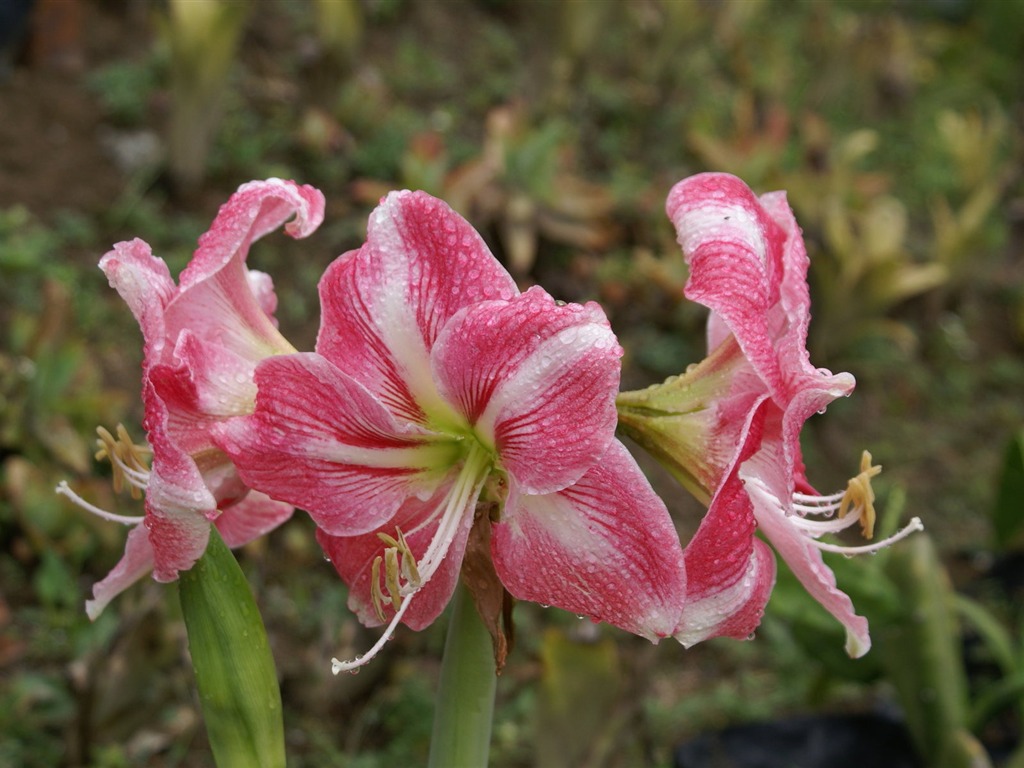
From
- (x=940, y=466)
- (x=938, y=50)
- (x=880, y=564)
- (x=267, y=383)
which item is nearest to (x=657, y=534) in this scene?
(x=267, y=383)

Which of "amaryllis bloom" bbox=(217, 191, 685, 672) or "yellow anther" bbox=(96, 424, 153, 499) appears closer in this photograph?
"amaryllis bloom" bbox=(217, 191, 685, 672)

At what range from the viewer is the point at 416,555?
926 mm

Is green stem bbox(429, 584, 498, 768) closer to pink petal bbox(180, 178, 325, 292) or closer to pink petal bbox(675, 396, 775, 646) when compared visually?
pink petal bbox(675, 396, 775, 646)

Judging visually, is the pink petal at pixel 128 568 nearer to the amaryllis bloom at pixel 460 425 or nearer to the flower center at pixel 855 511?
the amaryllis bloom at pixel 460 425

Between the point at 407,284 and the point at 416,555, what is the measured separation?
0.22m

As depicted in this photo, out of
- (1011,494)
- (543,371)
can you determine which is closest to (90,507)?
(543,371)

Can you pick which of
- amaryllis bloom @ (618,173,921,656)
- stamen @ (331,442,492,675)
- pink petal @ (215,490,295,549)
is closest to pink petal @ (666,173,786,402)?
amaryllis bloom @ (618,173,921,656)

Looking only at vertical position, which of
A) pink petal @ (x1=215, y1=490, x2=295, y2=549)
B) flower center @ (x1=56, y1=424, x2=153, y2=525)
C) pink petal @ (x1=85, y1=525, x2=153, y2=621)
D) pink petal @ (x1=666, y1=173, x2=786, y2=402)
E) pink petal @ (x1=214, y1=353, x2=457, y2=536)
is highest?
pink petal @ (x1=666, y1=173, x2=786, y2=402)

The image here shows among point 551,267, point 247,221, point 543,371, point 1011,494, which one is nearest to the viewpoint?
point 543,371

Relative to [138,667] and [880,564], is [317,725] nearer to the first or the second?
[138,667]

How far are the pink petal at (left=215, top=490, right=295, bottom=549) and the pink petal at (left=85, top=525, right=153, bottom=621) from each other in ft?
0.26

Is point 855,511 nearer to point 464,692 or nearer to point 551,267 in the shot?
point 464,692

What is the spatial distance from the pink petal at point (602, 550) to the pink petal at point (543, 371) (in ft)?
0.10

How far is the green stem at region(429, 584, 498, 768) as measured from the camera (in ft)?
3.13
